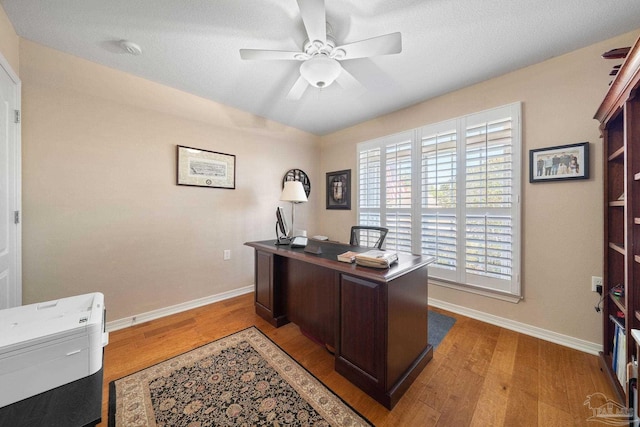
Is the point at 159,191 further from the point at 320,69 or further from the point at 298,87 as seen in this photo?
the point at 320,69

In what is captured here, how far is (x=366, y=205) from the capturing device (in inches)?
133

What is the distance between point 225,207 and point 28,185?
1.59 m

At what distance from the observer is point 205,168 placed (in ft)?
9.04

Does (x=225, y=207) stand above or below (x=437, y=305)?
above

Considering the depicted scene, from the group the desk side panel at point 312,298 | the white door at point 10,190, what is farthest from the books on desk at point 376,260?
the white door at point 10,190

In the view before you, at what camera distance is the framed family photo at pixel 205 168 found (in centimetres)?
260

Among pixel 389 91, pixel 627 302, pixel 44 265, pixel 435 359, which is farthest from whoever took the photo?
pixel 389 91

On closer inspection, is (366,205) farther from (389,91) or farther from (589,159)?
(589,159)

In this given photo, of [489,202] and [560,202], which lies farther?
[489,202]

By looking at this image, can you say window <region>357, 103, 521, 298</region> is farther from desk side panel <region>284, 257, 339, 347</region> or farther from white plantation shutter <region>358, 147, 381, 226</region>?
desk side panel <region>284, 257, 339, 347</region>

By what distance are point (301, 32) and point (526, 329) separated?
315 cm

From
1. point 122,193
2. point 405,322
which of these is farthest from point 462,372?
point 122,193

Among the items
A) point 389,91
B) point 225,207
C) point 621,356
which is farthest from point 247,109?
point 621,356

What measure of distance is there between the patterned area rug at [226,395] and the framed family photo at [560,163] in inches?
93.5
